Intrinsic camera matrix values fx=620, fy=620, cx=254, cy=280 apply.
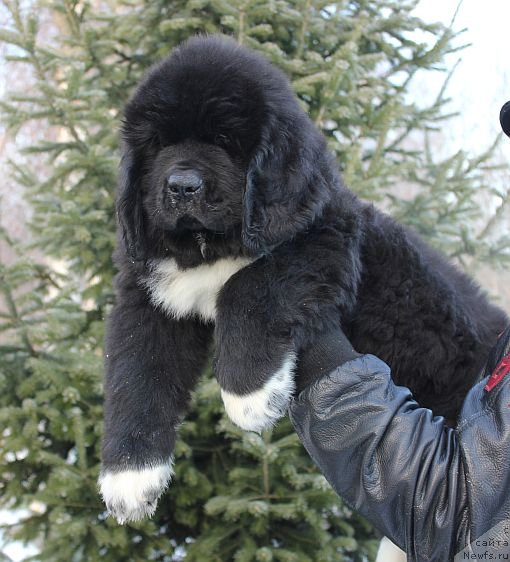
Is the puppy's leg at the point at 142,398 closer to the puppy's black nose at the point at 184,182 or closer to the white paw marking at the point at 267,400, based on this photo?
the white paw marking at the point at 267,400

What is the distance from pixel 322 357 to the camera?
5.65 ft

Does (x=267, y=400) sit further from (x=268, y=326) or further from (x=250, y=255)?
(x=250, y=255)

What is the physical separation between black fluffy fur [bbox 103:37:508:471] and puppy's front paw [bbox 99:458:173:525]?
0.09 ft

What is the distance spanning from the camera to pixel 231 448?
3846mm

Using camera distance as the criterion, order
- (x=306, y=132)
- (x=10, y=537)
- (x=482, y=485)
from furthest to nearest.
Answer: (x=10, y=537), (x=306, y=132), (x=482, y=485)

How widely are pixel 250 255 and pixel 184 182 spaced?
1.03ft

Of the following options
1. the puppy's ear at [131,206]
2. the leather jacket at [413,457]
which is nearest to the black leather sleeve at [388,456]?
the leather jacket at [413,457]

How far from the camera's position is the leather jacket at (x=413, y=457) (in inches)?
53.7

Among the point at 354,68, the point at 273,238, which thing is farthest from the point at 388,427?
the point at 354,68

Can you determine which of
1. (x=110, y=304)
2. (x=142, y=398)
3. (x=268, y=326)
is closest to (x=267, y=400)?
(x=268, y=326)

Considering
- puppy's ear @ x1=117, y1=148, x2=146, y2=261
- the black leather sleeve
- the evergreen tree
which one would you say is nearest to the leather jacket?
the black leather sleeve

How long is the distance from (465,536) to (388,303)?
873 mm

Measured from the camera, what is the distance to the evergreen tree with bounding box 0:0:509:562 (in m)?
3.46

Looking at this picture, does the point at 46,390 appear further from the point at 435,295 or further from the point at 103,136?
the point at 435,295
